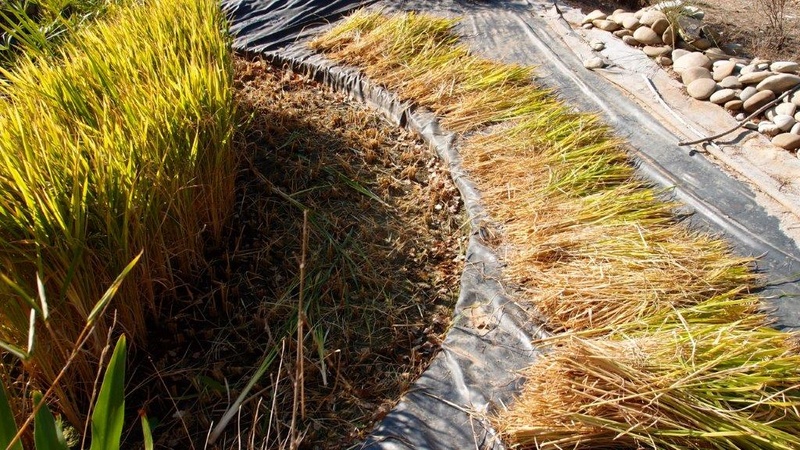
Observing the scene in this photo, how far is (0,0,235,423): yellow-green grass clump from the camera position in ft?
4.95

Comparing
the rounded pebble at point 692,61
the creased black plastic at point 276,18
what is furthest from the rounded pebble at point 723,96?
the creased black plastic at point 276,18

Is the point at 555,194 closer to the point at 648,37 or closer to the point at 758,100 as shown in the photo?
the point at 758,100

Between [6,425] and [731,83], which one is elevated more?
[6,425]

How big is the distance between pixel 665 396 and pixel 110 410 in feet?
3.87

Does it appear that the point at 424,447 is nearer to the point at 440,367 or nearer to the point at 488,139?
the point at 440,367

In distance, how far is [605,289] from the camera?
6.14 ft

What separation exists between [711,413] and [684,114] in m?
1.66

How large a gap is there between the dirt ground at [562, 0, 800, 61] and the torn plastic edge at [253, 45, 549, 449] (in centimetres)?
218

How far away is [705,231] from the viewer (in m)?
2.18

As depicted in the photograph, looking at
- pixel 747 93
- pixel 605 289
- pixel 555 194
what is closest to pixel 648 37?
pixel 747 93

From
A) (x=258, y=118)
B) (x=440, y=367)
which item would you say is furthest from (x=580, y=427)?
(x=258, y=118)

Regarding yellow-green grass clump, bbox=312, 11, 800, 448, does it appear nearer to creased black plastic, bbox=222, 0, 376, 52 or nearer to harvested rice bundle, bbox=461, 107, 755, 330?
harvested rice bundle, bbox=461, 107, 755, 330

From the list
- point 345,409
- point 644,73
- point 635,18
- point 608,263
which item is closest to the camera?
point 345,409

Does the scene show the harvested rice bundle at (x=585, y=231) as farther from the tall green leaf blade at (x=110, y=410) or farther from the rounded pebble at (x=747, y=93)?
the tall green leaf blade at (x=110, y=410)
